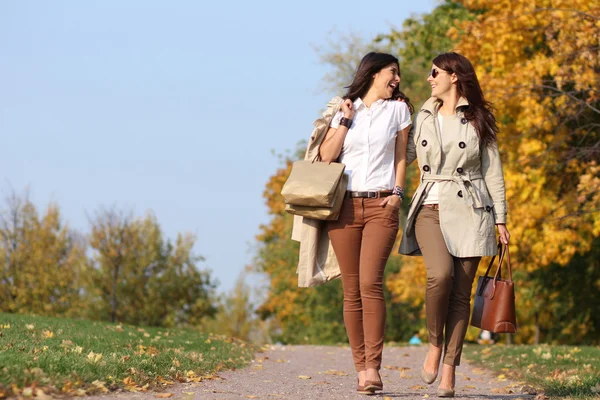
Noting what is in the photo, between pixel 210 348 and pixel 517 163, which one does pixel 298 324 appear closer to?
pixel 517 163

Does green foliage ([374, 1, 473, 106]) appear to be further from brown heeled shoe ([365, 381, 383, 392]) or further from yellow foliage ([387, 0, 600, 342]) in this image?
brown heeled shoe ([365, 381, 383, 392])

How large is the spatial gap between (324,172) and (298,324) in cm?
3535

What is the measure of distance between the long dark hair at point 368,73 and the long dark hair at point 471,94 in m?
0.40

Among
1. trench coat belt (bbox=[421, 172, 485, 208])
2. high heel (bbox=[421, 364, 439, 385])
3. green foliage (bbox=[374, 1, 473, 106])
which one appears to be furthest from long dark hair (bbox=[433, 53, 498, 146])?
green foliage (bbox=[374, 1, 473, 106])

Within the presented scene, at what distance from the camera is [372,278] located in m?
6.63

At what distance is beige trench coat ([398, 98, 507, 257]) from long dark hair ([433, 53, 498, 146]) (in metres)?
0.05

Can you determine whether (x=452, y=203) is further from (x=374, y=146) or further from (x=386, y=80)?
(x=386, y=80)

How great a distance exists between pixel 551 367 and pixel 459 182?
16.2 ft

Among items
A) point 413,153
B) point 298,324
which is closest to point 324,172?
point 413,153

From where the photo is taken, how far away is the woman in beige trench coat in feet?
21.8

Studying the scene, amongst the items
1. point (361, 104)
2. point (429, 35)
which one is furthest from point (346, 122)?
point (429, 35)

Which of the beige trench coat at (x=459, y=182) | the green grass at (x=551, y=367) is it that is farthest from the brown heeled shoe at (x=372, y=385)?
the green grass at (x=551, y=367)

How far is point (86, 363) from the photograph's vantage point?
6656 mm

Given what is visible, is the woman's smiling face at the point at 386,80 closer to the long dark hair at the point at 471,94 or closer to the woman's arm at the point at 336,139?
the woman's arm at the point at 336,139
